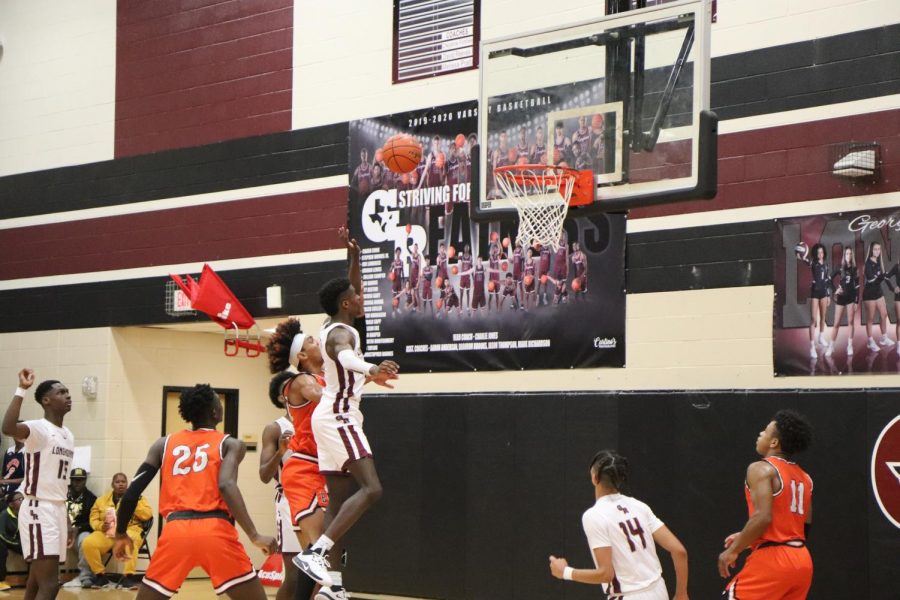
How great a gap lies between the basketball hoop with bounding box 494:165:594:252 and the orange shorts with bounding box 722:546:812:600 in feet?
9.30

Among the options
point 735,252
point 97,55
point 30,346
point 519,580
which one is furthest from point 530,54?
point 30,346

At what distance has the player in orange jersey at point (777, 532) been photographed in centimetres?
757

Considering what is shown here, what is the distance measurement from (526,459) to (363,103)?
4.50 metres

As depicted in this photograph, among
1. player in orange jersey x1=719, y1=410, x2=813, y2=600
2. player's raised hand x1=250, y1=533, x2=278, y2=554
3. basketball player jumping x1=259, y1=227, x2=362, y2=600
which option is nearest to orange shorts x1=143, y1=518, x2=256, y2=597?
player's raised hand x1=250, y1=533, x2=278, y2=554

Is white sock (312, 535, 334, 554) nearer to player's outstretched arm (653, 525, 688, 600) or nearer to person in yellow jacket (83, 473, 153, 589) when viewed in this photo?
player's outstretched arm (653, 525, 688, 600)

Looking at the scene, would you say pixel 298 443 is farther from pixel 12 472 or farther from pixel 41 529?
pixel 12 472

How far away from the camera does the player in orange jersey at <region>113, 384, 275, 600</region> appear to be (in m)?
6.87

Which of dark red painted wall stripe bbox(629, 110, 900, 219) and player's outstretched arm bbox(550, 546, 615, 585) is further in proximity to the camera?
dark red painted wall stripe bbox(629, 110, 900, 219)

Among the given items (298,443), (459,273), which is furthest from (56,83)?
(298,443)

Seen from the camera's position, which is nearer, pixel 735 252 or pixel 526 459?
pixel 735 252

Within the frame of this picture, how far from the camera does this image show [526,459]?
37.4ft

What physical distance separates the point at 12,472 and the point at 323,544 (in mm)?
7957

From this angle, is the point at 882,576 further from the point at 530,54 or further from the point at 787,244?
the point at 530,54

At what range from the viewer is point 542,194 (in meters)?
9.12
